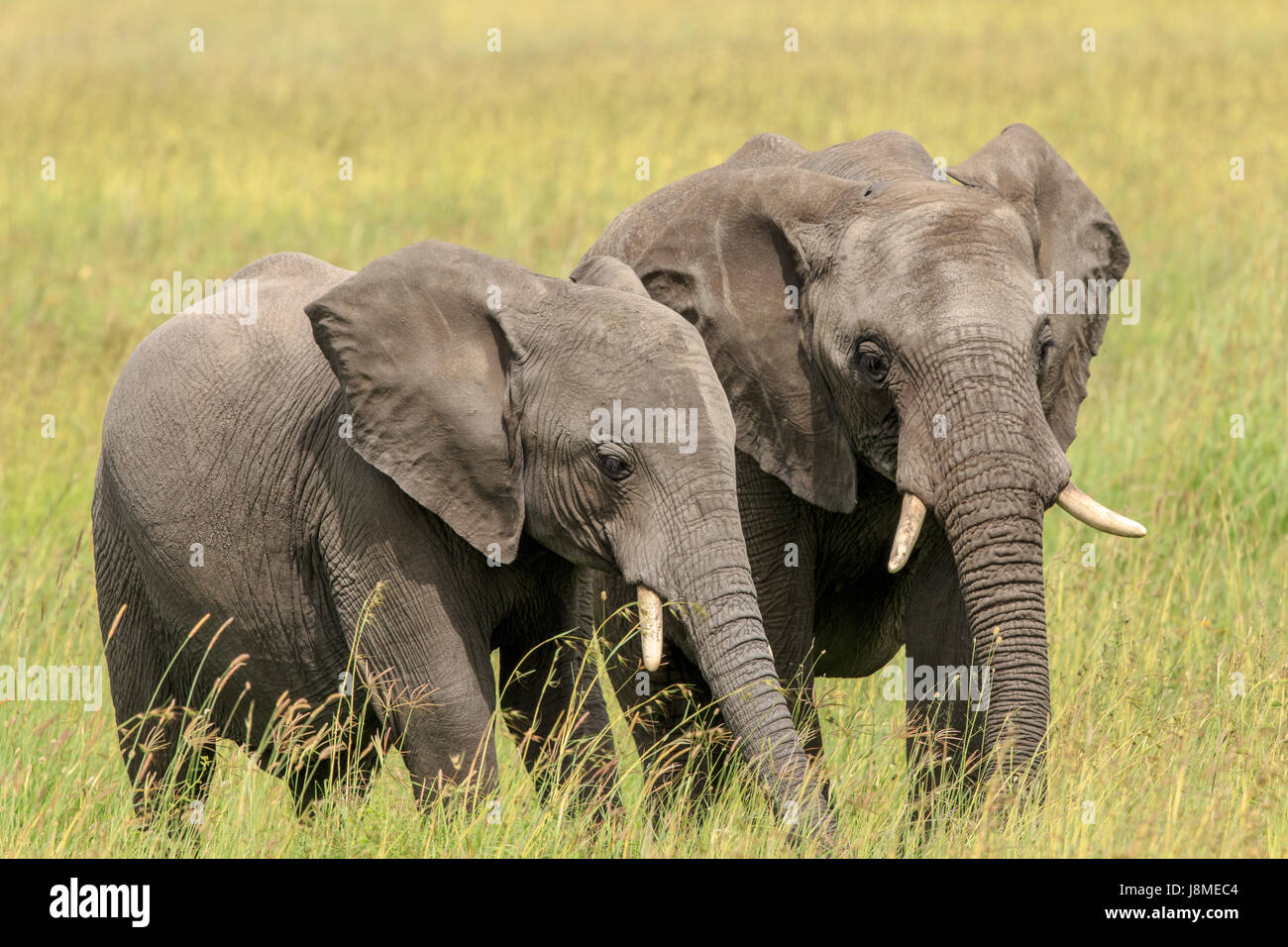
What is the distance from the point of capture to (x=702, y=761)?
19.8 feet

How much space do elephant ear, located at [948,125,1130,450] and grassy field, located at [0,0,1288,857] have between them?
1.15 metres

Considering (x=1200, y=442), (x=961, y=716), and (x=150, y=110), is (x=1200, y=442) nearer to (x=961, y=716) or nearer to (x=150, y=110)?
(x=961, y=716)

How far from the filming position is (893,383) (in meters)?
5.33

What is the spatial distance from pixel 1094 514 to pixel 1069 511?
0.11 metres

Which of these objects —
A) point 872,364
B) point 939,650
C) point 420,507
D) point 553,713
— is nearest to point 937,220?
point 872,364

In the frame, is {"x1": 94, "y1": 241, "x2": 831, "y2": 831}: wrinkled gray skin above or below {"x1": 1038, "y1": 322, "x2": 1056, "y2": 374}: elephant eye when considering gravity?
below

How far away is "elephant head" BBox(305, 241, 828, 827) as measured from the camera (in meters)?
4.62

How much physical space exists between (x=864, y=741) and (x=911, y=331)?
2.10 metres

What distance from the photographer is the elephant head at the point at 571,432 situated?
15.1 feet
